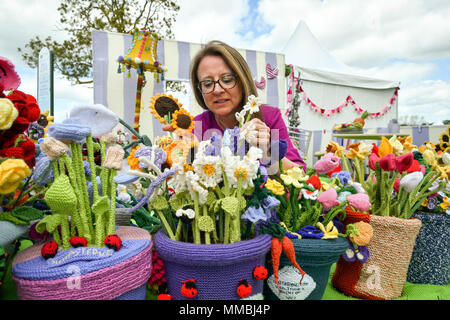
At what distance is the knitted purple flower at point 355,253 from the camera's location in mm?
634

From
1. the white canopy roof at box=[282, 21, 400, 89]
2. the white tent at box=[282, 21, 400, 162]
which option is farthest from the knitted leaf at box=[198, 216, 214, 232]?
the white canopy roof at box=[282, 21, 400, 89]

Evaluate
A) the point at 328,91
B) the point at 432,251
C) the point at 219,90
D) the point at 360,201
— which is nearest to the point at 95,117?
the point at 219,90

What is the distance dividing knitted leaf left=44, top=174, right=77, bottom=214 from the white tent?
396 cm

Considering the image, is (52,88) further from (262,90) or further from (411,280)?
(262,90)

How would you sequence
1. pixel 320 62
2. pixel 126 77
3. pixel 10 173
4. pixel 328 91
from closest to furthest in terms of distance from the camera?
pixel 10 173, pixel 126 77, pixel 328 91, pixel 320 62

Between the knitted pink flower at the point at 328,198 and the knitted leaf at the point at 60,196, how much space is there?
1.44 ft

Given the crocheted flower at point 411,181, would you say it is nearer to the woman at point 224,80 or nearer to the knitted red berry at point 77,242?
the woman at point 224,80

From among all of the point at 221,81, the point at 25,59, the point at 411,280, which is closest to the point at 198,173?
the point at 221,81

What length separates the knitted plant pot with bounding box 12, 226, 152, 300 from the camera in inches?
14.8

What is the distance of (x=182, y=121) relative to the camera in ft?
1.71

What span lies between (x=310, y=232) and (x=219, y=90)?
454 millimetres

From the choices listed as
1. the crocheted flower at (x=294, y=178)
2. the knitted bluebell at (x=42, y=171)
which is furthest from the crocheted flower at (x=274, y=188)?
the knitted bluebell at (x=42, y=171)

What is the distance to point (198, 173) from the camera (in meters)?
0.44

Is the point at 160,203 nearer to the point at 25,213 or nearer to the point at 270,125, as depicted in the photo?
the point at 25,213
